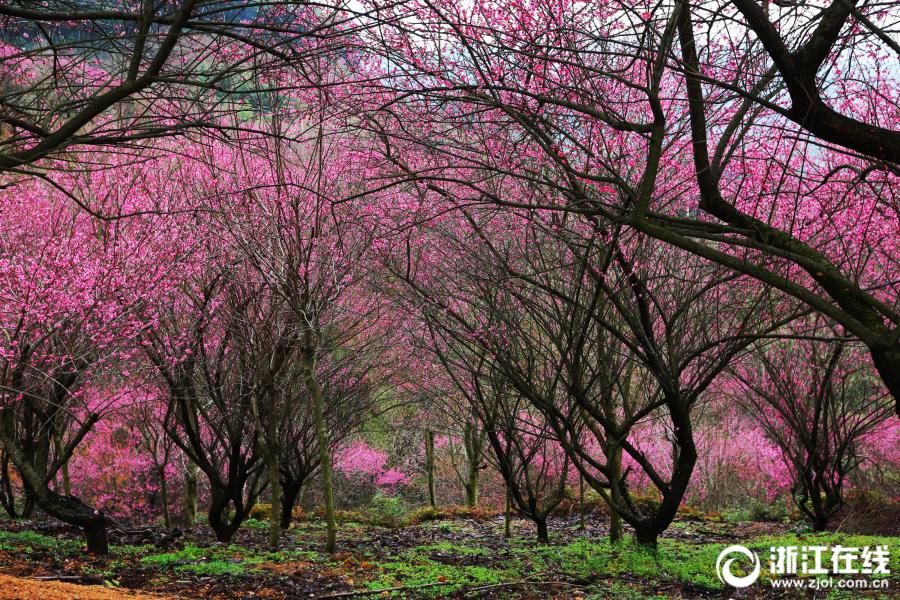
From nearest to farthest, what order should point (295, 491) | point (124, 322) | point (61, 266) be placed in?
point (61, 266)
point (124, 322)
point (295, 491)

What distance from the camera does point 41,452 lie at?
847cm

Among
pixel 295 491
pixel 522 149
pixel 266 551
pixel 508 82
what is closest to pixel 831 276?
pixel 508 82

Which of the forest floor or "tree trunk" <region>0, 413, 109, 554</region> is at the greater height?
"tree trunk" <region>0, 413, 109, 554</region>

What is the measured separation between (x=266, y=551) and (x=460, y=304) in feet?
14.1

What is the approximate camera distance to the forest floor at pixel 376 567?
20.0ft

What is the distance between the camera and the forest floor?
6098 mm

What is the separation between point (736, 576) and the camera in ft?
22.0

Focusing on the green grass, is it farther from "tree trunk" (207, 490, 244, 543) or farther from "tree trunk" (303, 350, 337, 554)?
"tree trunk" (207, 490, 244, 543)

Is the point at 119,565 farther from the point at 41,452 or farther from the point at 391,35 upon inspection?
the point at 391,35

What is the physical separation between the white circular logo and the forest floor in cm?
9

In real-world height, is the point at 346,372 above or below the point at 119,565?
above

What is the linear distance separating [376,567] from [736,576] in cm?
357

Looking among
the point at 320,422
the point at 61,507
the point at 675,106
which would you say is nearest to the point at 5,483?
the point at 61,507

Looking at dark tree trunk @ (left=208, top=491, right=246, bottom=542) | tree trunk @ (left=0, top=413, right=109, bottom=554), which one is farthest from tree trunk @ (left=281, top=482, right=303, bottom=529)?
tree trunk @ (left=0, top=413, right=109, bottom=554)
